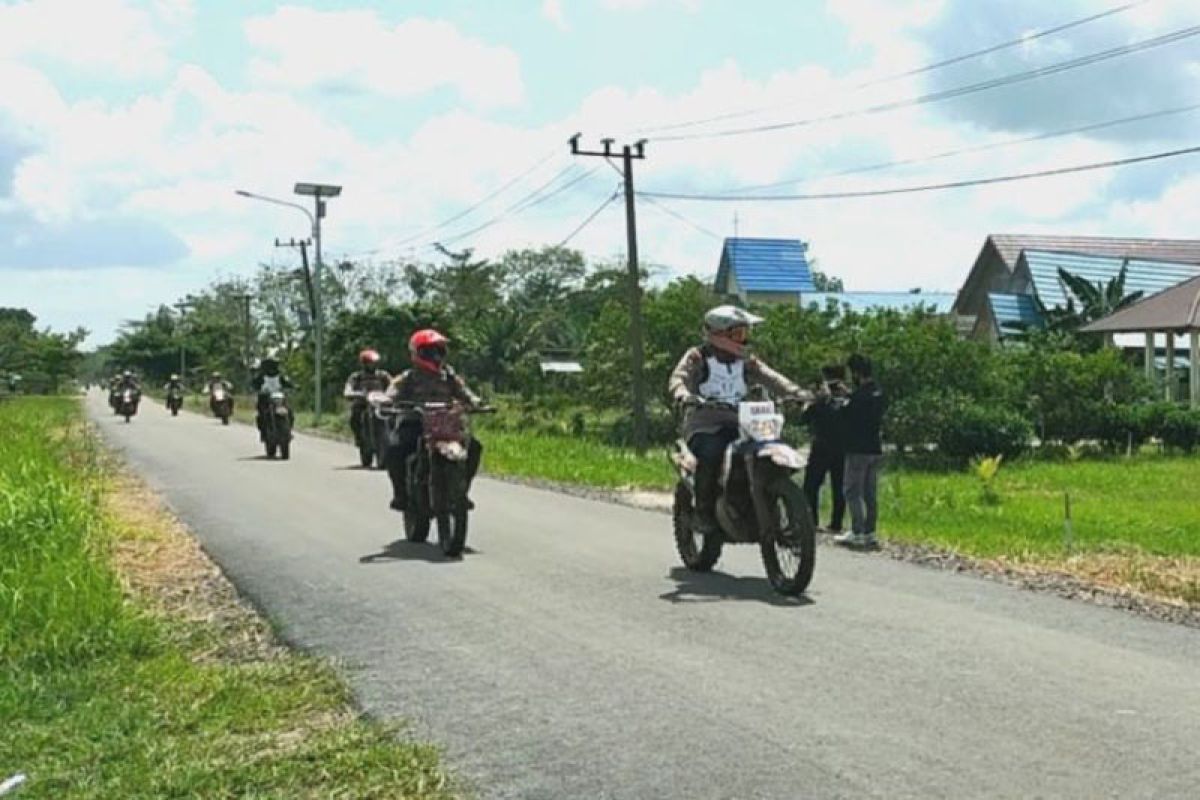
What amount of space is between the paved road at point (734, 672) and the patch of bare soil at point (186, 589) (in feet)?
0.62

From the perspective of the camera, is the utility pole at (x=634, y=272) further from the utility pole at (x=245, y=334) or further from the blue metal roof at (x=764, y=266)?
the utility pole at (x=245, y=334)

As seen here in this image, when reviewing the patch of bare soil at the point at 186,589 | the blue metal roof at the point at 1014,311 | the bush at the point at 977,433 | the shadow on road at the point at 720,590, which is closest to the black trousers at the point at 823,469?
the shadow on road at the point at 720,590

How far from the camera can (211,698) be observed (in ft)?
21.8

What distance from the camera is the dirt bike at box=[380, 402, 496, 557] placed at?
11500 millimetres

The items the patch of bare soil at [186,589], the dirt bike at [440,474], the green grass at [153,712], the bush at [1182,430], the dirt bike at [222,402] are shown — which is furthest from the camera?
the dirt bike at [222,402]

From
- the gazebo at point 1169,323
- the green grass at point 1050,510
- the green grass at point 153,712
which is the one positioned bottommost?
the green grass at point 1050,510

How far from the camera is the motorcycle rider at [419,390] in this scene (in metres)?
12.3

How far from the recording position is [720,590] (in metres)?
9.59

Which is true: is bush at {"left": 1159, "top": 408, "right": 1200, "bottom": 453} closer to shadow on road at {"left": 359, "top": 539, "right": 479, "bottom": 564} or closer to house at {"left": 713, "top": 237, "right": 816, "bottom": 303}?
shadow on road at {"left": 359, "top": 539, "right": 479, "bottom": 564}

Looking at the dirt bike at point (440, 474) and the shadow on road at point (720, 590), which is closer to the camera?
the shadow on road at point (720, 590)

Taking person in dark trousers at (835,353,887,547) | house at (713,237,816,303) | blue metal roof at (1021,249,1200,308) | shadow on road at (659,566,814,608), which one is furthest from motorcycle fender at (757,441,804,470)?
house at (713,237,816,303)

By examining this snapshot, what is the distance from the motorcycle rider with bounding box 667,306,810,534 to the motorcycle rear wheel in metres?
0.44

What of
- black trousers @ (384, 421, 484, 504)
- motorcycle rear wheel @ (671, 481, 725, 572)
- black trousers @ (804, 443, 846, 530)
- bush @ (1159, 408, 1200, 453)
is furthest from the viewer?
bush @ (1159, 408, 1200, 453)

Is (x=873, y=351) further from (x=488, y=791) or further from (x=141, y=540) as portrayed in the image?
(x=488, y=791)
